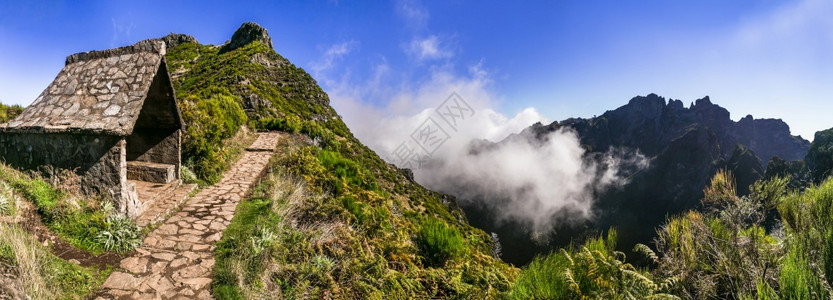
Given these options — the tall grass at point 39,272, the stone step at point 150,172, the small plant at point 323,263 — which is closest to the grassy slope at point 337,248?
the small plant at point 323,263

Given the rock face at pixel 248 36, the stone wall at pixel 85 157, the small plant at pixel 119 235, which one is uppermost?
the rock face at pixel 248 36

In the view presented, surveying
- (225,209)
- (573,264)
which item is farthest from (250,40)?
(573,264)

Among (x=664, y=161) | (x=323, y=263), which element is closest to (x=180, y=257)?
(x=323, y=263)

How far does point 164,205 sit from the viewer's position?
5523mm

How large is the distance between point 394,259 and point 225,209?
11.2ft

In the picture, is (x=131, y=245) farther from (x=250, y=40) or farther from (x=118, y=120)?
(x=250, y=40)

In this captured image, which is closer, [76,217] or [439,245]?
[76,217]

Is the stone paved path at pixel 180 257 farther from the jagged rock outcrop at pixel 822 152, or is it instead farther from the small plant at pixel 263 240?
the jagged rock outcrop at pixel 822 152

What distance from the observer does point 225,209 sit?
5996 mm

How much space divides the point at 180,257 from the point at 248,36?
2376 inches

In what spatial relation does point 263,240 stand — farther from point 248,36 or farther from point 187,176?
point 248,36

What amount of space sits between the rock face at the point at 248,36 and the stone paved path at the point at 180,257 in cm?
5586

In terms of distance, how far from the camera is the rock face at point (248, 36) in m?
54.2

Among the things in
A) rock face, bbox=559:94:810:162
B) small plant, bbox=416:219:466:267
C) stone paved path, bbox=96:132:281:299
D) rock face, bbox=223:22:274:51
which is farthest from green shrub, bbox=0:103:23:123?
rock face, bbox=559:94:810:162
